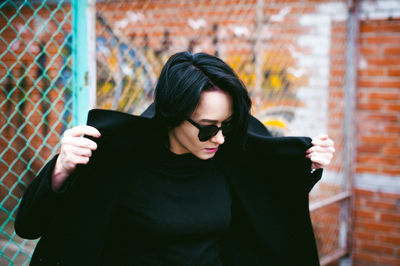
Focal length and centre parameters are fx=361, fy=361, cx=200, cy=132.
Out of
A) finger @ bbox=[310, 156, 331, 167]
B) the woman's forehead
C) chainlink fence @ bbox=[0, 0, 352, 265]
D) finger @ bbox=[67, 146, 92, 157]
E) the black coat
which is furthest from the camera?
chainlink fence @ bbox=[0, 0, 352, 265]

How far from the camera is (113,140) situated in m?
1.51

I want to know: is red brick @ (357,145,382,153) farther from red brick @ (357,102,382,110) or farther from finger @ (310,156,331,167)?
finger @ (310,156,331,167)

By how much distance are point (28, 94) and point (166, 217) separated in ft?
3.13

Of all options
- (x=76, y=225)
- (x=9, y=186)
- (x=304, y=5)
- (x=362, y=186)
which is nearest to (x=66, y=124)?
(x=9, y=186)

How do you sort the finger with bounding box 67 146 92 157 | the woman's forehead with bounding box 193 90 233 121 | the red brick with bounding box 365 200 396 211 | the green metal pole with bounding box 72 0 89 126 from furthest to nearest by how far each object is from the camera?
the red brick with bounding box 365 200 396 211 < the green metal pole with bounding box 72 0 89 126 < the woman's forehead with bounding box 193 90 233 121 < the finger with bounding box 67 146 92 157

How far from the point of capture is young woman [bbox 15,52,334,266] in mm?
1396

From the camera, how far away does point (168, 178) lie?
1614mm

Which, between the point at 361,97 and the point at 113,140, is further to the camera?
the point at 361,97

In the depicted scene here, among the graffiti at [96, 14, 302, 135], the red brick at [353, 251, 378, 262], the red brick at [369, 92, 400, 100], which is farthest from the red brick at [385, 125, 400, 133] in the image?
the red brick at [353, 251, 378, 262]

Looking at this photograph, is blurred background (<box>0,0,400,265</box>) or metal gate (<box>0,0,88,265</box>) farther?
blurred background (<box>0,0,400,265</box>)

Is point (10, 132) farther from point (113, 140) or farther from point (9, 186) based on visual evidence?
point (113, 140)

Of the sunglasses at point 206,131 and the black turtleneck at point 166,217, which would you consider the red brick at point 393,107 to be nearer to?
the black turtleneck at point 166,217

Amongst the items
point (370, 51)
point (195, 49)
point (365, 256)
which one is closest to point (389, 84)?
point (370, 51)

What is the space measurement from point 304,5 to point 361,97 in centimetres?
112
